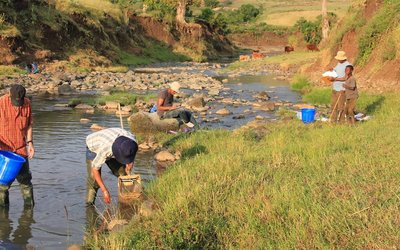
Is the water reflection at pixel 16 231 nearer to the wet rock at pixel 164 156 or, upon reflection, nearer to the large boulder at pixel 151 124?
the wet rock at pixel 164 156

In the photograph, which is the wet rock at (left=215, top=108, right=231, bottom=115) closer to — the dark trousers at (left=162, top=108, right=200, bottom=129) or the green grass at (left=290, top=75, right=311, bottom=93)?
the dark trousers at (left=162, top=108, right=200, bottom=129)

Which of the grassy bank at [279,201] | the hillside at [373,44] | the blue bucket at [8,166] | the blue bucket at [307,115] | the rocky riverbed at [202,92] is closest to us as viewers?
the grassy bank at [279,201]

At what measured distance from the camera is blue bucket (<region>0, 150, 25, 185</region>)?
271 inches

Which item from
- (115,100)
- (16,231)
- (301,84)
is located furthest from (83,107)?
(16,231)

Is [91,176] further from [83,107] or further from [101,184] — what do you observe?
[83,107]

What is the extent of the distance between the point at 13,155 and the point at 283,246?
12.7ft

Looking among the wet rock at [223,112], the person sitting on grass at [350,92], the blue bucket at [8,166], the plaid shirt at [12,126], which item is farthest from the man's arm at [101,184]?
the wet rock at [223,112]

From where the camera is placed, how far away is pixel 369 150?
27.2 feet

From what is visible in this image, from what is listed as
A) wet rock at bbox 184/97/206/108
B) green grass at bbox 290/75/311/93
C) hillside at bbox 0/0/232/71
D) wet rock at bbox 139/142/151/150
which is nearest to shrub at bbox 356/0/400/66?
green grass at bbox 290/75/311/93

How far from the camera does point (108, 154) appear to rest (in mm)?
6988

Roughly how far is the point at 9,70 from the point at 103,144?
2197 cm

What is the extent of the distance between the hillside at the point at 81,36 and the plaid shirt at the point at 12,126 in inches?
920

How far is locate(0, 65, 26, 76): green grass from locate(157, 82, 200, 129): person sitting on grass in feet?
53.6

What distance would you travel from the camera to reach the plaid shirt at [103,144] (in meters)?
6.96
